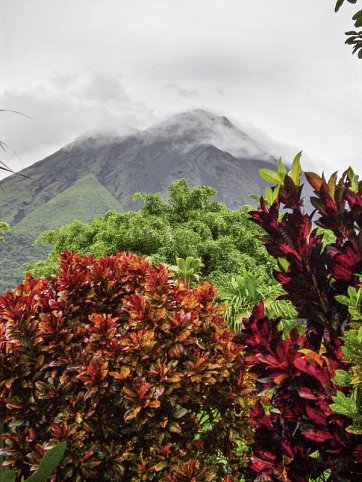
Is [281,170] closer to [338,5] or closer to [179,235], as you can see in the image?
[338,5]

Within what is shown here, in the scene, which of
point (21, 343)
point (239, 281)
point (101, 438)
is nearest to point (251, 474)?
point (101, 438)

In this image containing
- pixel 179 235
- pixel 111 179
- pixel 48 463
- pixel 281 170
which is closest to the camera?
pixel 48 463

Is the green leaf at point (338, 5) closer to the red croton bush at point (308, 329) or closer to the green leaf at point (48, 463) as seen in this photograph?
the red croton bush at point (308, 329)

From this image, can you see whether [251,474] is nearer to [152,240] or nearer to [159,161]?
[152,240]

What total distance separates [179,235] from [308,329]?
1227 cm

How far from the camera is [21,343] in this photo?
236 cm

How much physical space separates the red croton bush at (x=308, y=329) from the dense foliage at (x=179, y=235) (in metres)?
10.4

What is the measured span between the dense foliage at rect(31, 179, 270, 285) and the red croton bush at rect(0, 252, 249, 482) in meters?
9.42

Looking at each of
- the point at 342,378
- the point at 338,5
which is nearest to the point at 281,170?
the point at 338,5

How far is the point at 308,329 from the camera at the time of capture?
67.1 inches

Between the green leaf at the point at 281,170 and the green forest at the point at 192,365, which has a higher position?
the green leaf at the point at 281,170

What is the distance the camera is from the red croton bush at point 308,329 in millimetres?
1454

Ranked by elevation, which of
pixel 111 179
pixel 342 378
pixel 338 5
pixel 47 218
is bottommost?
pixel 342 378

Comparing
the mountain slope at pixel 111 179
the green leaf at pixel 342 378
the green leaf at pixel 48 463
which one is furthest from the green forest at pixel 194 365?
the mountain slope at pixel 111 179
